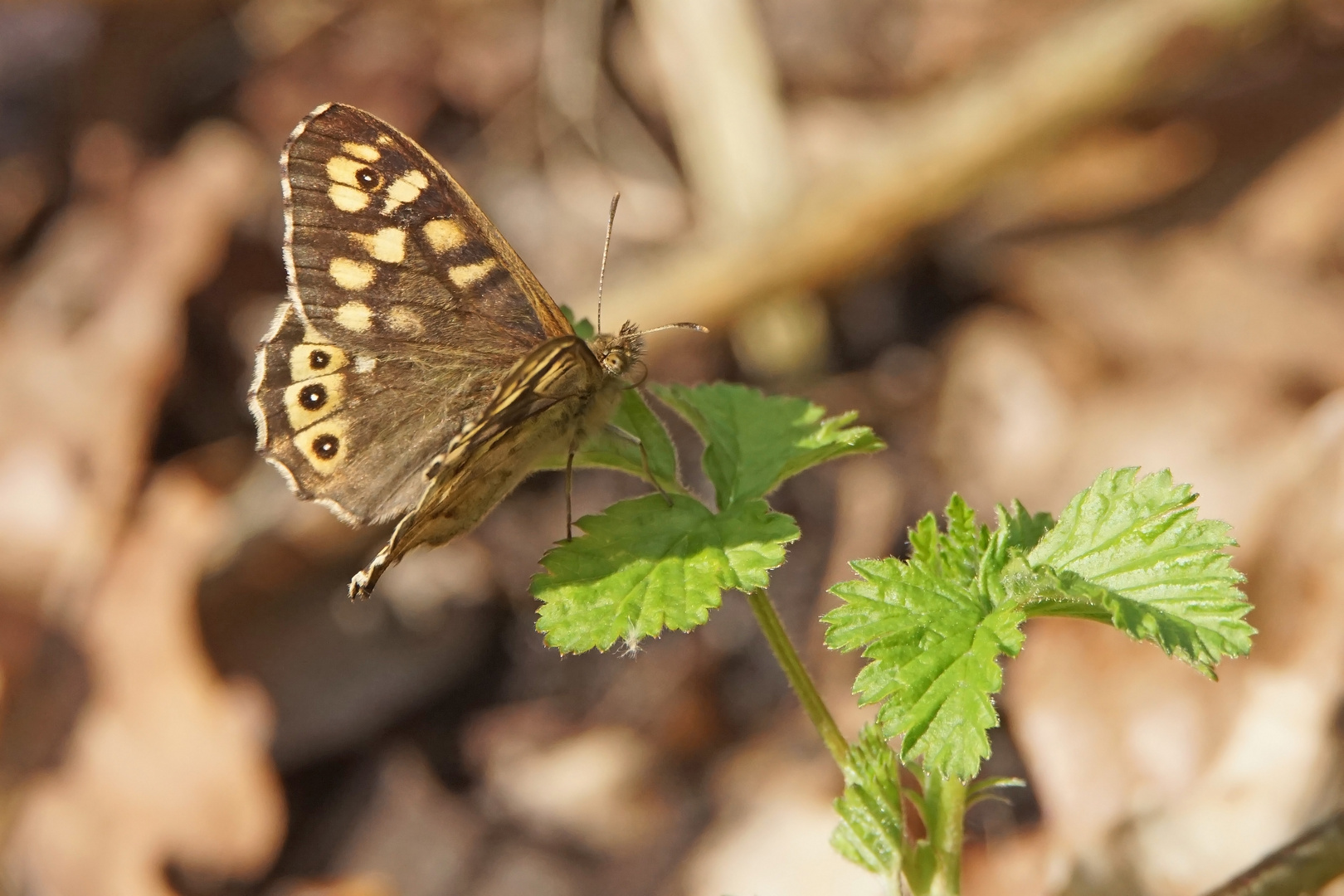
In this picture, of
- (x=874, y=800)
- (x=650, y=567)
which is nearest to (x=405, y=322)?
(x=650, y=567)

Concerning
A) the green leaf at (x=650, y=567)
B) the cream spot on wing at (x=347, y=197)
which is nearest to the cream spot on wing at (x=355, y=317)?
the cream spot on wing at (x=347, y=197)

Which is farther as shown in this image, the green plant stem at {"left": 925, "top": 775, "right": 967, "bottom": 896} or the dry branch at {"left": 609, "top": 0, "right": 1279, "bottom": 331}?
the dry branch at {"left": 609, "top": 0, "right": 1279, "bottom": 331}

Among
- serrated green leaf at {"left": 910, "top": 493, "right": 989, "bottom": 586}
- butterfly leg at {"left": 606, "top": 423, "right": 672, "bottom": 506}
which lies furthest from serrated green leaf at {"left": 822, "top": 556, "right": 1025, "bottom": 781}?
butterfly leg at {"left": 606, "top": 423, "right": 672, "bottom": 506}

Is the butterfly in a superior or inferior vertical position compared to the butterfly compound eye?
inferior

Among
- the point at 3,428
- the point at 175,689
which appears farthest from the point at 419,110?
the point at 175,689

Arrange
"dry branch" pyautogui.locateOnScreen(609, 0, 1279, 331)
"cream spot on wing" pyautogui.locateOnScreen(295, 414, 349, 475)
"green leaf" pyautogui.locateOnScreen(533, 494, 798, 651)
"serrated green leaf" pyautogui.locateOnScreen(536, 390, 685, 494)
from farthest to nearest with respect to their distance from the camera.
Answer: "dry branch" pyautogui.locateOnScreen(609, 0, 1279, 331) < "cream spot on wing" pyautogui.locateOnScreen(295, 414, 349, 475) < "serrated green leaf" pyautogui.locateOnScreen(536, 390, 685, 494) < "green leaf" pyautogui.locateOnScreen(533, 494, 798, 651)

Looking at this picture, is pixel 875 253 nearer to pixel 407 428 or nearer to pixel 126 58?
pixel 407 428

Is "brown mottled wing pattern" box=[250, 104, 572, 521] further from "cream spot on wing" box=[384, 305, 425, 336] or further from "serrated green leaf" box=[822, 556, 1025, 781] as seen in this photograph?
"serrated green leaf" box=[822, 556, 1025, 781]
